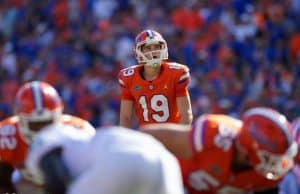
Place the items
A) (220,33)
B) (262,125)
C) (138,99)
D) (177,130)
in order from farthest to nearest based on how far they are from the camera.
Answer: (220,33) → (138,99) → (177,130) → (262,125)

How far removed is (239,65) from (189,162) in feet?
27.5

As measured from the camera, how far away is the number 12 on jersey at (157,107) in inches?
315

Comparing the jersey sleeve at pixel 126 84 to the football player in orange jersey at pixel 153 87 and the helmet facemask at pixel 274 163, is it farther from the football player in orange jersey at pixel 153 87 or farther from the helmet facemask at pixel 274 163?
the helmet facemask at pixel 274 163

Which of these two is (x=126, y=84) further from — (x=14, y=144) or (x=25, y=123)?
(x=25, y=123)

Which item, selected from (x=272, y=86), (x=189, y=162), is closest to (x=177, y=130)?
(x=189, y=162)

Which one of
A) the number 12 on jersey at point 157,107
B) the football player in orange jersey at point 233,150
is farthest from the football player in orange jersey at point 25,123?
the number 12 on jersey at point 157,107

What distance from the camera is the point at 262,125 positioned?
5.34 metres

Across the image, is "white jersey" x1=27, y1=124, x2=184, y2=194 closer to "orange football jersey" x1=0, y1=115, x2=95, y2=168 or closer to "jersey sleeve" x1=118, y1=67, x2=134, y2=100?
"orange football jersey" x1=0, y1=115, x2=95, y2=168

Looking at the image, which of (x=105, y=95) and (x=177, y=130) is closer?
(x=177, y=130)

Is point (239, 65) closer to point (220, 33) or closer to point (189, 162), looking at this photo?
point (220, 33)

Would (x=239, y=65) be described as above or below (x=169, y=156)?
below

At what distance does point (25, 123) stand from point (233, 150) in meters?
1.20

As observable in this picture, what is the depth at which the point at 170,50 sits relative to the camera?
567 inches

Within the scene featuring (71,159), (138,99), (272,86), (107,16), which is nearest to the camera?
(71,159)
